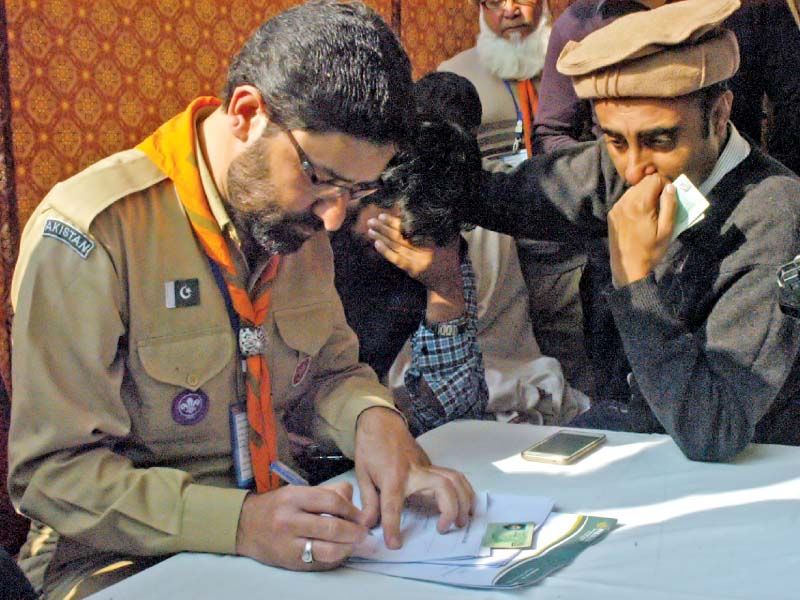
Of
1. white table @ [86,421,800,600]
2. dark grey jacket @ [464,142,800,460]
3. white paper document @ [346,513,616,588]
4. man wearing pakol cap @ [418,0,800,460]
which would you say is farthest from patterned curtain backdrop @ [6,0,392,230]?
white paper document @ [346,513,616,588]

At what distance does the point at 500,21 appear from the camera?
13.9ft

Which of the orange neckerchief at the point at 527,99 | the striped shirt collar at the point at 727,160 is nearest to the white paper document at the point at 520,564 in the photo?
the striped shirt collar at the point at 727,160

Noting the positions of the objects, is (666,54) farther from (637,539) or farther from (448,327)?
(637,539)

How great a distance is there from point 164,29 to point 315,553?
2.34 meters

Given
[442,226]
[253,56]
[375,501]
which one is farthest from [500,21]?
[375,501]

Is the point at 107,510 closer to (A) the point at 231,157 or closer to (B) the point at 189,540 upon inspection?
(B) the point at 189,540

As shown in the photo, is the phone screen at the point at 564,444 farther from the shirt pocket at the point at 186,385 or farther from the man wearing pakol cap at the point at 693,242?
the shirt pocket at the point at 186,385

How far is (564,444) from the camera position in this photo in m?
1.76

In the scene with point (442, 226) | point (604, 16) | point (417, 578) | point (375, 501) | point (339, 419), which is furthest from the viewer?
point (604, 16)

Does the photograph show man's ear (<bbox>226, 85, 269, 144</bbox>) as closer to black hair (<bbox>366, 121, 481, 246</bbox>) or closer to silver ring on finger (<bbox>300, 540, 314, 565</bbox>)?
silver ring on finger (<bbox>300, 540, 314, 565</bbox>)

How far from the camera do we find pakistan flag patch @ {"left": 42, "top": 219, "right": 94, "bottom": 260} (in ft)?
4.60

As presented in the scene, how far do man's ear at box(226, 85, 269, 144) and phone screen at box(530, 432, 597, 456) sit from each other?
2.55ft

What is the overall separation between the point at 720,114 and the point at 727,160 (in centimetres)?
10

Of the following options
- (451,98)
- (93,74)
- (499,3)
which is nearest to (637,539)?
(451,98)
